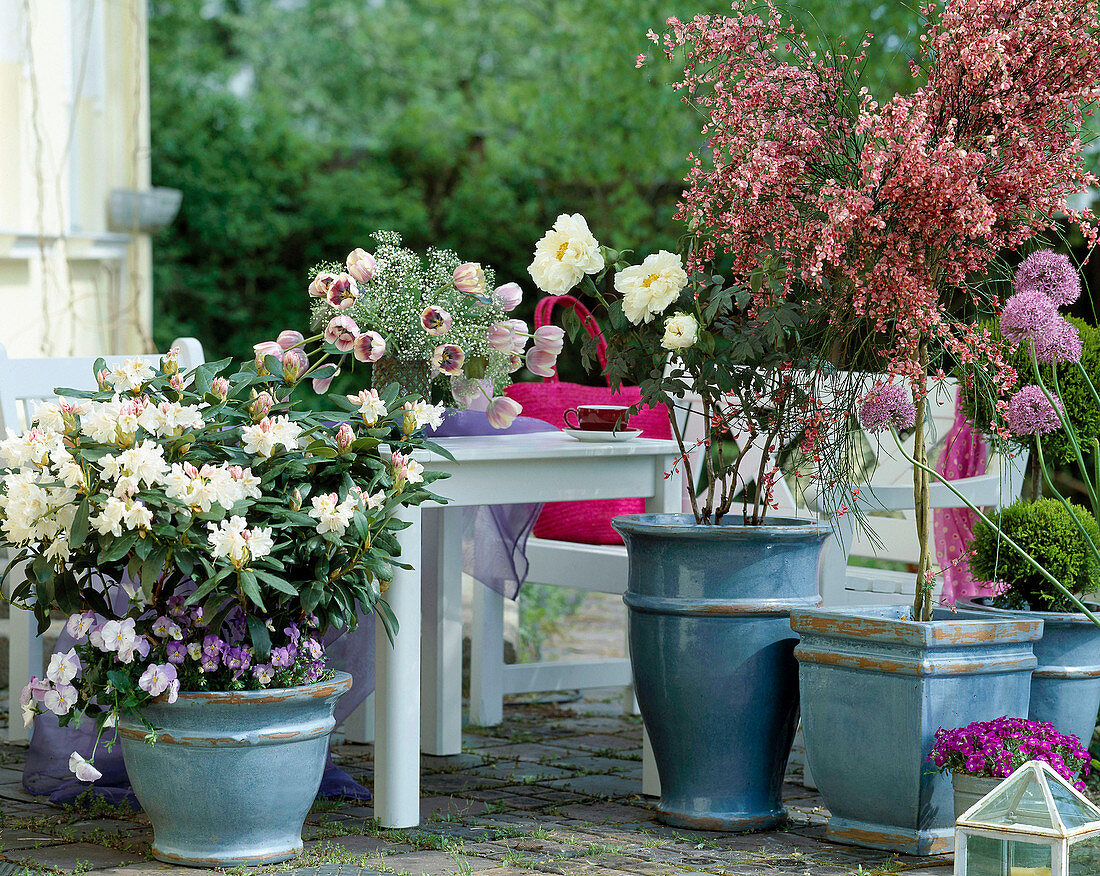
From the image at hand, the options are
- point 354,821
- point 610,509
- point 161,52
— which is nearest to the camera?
point 354,821

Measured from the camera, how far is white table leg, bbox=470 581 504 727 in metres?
3.74

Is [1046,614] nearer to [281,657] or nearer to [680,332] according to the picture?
[680,332]

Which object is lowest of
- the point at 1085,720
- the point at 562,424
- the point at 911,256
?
the point at 1085,720

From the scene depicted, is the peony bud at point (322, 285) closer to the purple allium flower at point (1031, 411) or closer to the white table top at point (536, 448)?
the white table top at point (536, 448)

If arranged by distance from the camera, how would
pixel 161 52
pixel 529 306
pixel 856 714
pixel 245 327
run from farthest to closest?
pixel 161 52 < pixel 245 327 < pixel 529 306 < pixel 856 714

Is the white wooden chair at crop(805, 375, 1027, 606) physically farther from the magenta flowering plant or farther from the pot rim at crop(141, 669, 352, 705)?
the pot rim at crop(141, 669, 352, 705)

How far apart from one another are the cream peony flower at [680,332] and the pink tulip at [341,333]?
23.3 inches

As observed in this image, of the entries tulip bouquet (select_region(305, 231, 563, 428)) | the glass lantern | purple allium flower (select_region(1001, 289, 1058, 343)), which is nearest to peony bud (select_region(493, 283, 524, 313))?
tulip bouquet (select_region(305, 231, 563, 428))

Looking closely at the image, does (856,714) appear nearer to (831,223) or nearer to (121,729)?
(831,223)

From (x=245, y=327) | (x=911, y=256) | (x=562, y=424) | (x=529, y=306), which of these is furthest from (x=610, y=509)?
(x=245, y=327)

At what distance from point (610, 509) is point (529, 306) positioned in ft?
18.1

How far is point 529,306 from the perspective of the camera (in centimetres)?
903

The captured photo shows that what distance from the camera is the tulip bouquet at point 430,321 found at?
282cm

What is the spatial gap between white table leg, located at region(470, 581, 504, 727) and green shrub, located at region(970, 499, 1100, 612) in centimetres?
126
